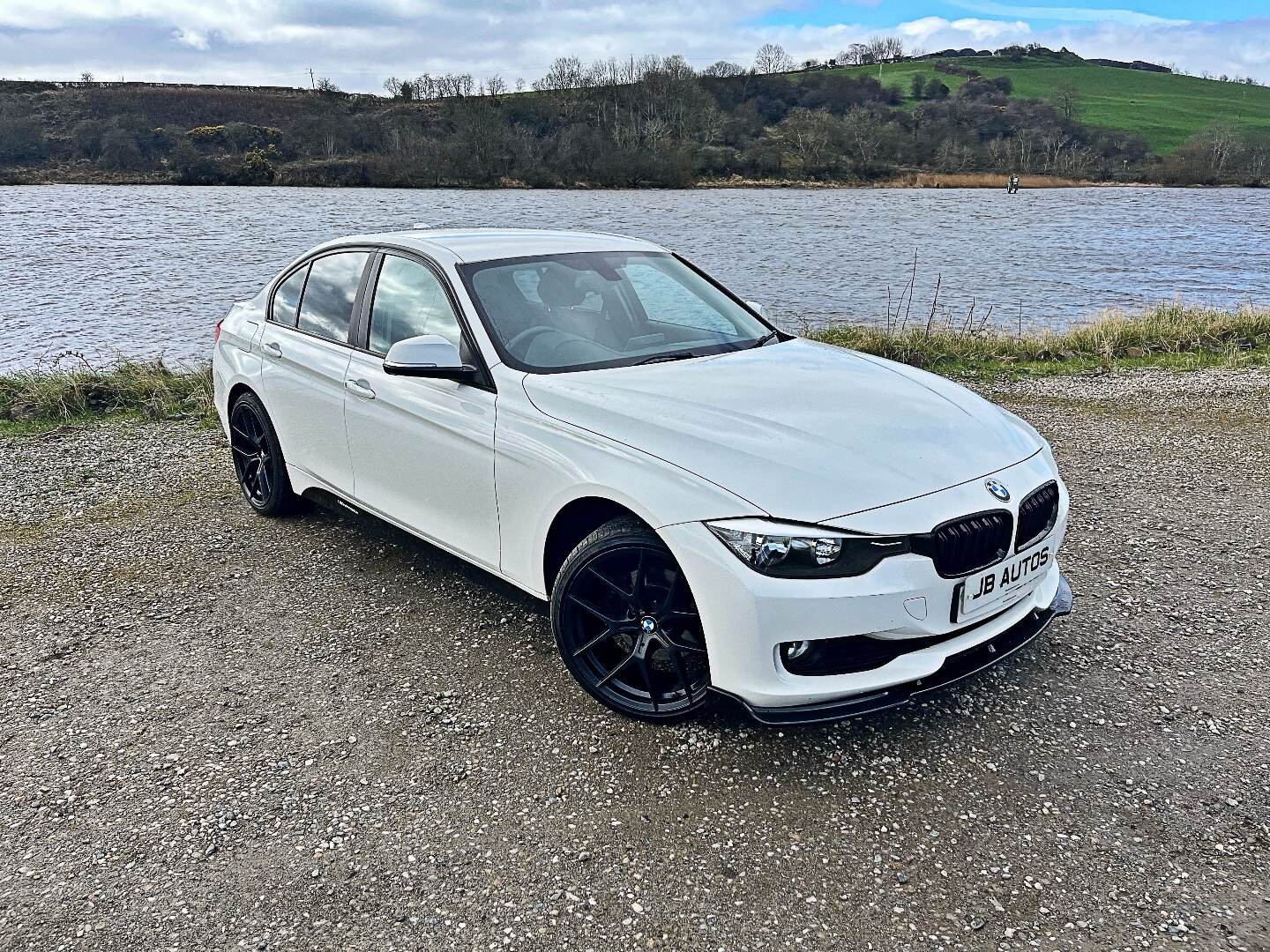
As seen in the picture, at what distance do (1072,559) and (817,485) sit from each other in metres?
2.68

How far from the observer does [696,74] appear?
9169 cm

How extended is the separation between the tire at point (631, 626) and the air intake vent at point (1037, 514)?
1162mm

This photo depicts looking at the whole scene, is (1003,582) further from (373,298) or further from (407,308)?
(373,298)

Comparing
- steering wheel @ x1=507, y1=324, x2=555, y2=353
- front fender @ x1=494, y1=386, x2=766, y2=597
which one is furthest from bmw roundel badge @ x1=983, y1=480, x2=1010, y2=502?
steering wheel @ x1=507, y1=324, x2=555, y2=353

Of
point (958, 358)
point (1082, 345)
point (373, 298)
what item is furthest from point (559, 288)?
point (1082, 345)

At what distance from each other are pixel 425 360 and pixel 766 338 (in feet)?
5.49

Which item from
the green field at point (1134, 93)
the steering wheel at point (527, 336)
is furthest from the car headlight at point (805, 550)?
the green field at point (1134, 93)

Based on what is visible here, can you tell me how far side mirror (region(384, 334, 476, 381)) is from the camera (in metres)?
3.59

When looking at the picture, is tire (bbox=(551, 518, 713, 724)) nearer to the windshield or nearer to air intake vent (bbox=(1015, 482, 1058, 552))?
the windshield

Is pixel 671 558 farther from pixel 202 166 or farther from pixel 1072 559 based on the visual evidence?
pixel 202 166

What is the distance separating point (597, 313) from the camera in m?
4.06

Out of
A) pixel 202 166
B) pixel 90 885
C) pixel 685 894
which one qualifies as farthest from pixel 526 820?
pixel 202 166

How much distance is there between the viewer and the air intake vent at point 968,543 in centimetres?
287

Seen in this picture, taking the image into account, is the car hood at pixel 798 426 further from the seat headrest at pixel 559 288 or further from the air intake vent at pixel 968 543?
the seat headrest at pixel 559 288
